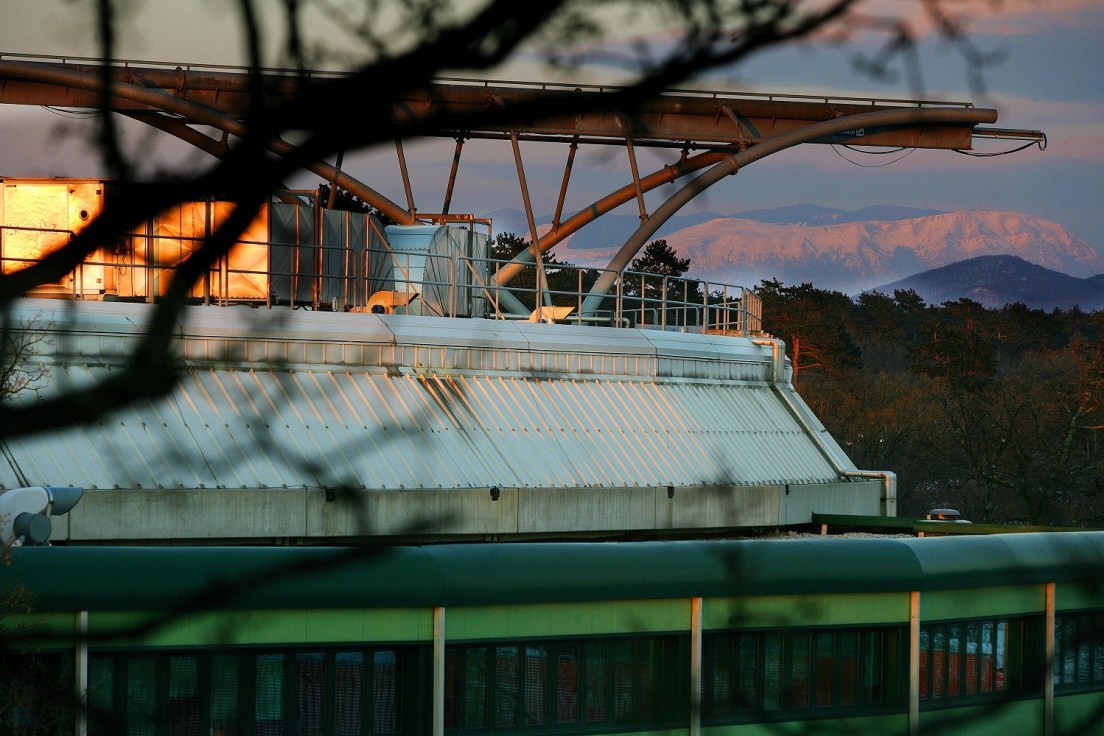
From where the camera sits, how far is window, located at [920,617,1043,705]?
790 inches

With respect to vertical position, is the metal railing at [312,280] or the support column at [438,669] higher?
the metal railing at [312,280]

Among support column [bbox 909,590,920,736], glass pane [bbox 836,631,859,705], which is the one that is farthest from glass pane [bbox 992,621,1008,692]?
glass pane [bbox 836,631,859,705]

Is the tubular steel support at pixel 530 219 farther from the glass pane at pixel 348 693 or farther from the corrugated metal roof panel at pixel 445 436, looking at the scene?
the glass pane at pixel 348 693

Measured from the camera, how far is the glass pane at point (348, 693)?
1614 cm

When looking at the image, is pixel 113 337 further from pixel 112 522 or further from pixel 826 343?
pixel 826 343

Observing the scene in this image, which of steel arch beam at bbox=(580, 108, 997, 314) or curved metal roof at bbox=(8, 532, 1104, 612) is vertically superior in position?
steel arch beam at bbox=(580, 108, 997, 314)

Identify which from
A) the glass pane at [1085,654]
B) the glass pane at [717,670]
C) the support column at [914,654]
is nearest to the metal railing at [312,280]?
the glass pane at [717,670]

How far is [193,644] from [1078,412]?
51.6 meters

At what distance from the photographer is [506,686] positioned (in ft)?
55.8

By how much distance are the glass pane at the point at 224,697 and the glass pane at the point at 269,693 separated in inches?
10.3

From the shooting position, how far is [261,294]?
1002 inches

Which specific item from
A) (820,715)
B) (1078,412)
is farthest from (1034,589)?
(1078,412)

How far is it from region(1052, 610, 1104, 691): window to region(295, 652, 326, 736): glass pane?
450 inches

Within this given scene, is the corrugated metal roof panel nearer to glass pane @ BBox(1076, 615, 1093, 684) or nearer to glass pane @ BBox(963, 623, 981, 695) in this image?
glass pane @ BBox(963, 623, 981, 695)
